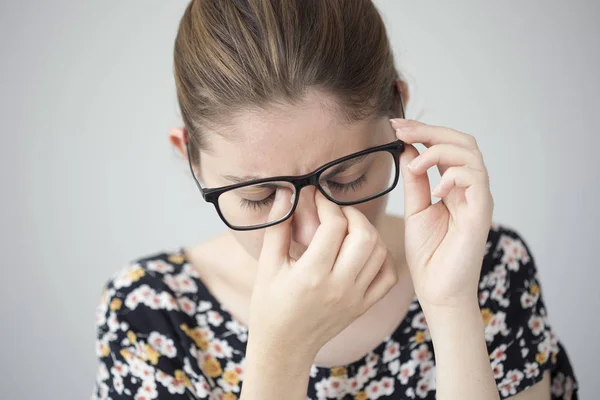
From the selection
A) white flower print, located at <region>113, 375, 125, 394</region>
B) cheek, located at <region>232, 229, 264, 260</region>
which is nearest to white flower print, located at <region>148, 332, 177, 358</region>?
white flower print, located at <region>113, 375, 125, 394</region>

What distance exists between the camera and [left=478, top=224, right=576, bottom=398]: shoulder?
142 centimetres

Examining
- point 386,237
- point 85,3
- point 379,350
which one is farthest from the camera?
point 85,3

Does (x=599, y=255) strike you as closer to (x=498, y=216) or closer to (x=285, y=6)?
(x=498, y=216)

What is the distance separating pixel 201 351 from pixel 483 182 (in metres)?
0.75

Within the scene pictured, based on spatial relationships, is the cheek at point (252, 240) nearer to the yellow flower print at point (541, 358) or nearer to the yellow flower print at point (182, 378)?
the yellow flower print at point (182, 378)

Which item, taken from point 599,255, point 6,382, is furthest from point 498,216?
point 6,382

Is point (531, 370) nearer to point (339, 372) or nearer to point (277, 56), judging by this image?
point (339, 372)

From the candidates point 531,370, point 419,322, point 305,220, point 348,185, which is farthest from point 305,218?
point 531,370

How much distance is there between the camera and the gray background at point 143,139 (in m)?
2.21

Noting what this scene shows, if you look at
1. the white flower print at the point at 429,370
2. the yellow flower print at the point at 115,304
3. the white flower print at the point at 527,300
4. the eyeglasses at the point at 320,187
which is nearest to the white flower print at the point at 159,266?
the yellow flower print at the point at 115,304

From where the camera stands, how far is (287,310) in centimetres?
114

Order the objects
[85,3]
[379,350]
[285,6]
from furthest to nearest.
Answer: [85,3] → [379,350] → [285,6]

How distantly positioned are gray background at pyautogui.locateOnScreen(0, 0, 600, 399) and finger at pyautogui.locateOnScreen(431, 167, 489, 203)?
1.12m

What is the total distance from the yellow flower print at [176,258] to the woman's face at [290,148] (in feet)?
1.28
